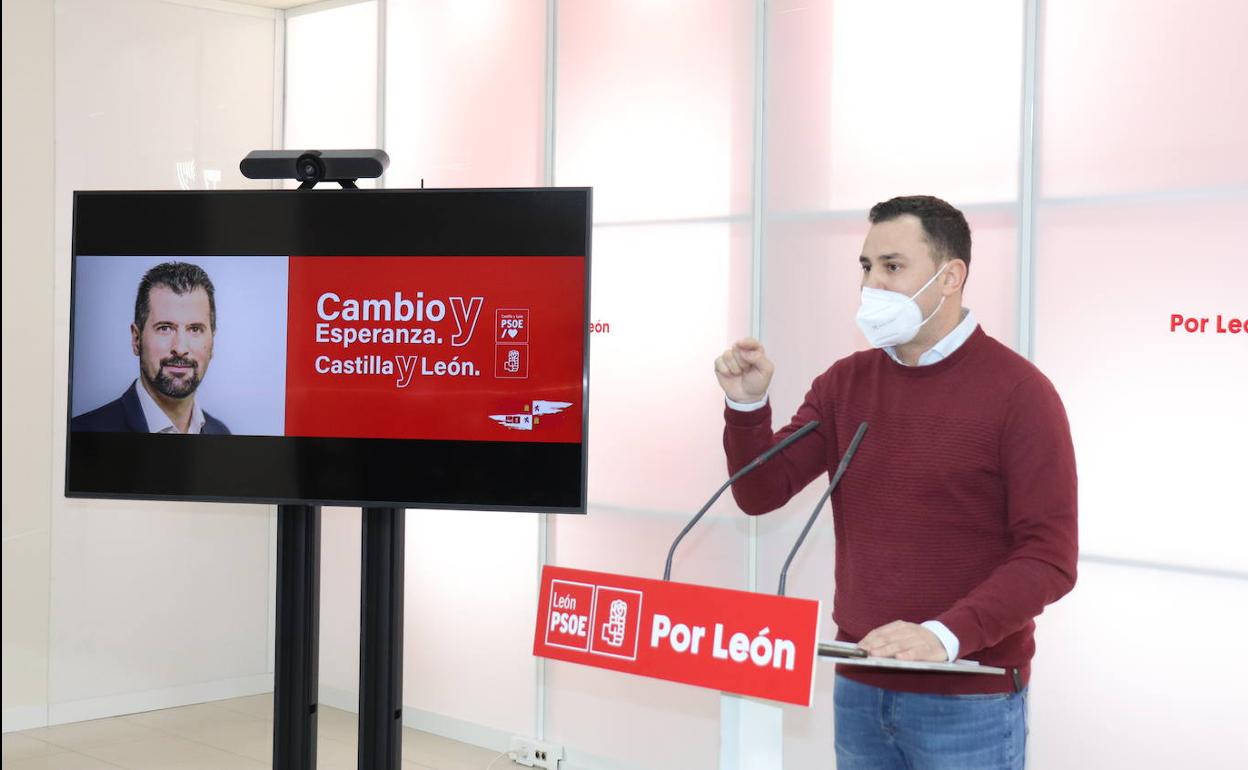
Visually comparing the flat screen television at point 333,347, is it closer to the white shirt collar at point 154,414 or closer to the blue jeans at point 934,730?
the white shirt collar at point 154,414

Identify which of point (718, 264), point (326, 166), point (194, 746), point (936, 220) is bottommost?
point (194, 746)

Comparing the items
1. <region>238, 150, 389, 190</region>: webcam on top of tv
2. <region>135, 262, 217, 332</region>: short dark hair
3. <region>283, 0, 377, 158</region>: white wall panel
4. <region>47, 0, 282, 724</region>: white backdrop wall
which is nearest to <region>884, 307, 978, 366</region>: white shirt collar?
<region>238, 150, 389, 190</region>: webcam on top of tv

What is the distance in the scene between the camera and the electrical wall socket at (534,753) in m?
4.79

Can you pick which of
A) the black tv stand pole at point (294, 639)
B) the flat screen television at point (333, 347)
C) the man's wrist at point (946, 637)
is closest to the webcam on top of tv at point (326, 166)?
the flat screen television at point (333, 347)

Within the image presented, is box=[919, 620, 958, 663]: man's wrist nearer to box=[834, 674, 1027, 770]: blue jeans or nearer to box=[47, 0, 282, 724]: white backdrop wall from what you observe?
box=[834, 674, 1027, 770]: blue jeans

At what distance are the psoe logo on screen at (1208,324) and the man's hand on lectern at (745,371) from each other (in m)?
1.63

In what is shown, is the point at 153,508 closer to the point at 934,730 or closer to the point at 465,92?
the point at 465,92

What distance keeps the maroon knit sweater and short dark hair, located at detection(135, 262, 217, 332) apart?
1.61 meters

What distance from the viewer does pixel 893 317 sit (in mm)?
2166

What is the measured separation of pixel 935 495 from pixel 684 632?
0.59m

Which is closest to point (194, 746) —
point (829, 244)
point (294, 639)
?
point (294, 639)

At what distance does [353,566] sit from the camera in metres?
5.68

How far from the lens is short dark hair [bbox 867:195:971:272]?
7.22 feet

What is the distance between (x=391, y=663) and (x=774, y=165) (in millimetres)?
2060
